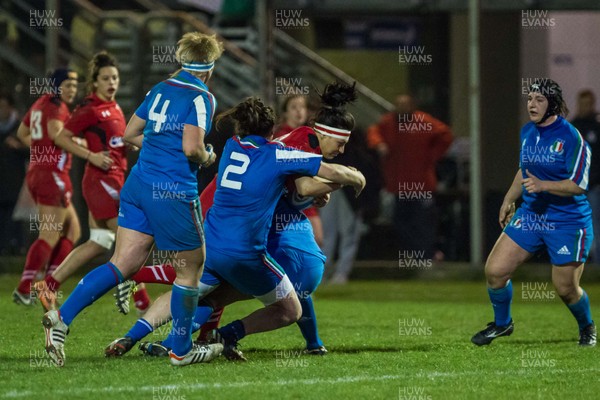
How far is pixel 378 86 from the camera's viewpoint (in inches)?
743

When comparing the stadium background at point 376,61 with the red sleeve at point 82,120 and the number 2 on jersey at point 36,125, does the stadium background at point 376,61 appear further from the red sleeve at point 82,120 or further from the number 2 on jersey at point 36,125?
Result: the red sleeve at point 82,120

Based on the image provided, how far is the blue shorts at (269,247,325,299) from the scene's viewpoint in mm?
8195

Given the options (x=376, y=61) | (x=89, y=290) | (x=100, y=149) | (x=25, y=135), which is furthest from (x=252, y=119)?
(x=376, y=61)

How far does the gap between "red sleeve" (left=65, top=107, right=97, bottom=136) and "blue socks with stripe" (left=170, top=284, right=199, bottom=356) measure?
3321 mm

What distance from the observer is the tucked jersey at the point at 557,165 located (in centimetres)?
920

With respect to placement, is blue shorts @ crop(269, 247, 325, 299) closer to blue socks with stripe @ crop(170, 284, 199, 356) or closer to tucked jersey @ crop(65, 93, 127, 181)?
blue socks with stripe @ crop(170, 284, 199, 356)

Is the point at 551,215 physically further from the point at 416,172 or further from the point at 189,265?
the point at 416,172

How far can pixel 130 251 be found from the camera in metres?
7.80

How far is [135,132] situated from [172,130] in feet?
1.42

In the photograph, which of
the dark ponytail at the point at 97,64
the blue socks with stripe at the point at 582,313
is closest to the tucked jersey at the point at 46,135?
the dark ponytail at the point at 97,64

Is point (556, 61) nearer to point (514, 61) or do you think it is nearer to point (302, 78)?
point (514, 61)

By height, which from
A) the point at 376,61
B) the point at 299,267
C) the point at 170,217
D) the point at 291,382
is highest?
the point at 376,61

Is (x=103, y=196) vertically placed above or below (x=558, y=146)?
below

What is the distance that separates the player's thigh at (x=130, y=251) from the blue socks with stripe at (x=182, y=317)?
15.0 inches
